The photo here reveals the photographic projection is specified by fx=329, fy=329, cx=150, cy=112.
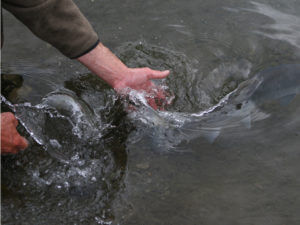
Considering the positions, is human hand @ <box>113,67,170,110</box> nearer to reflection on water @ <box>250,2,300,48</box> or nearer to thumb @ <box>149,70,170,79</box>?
thumb @ <box>149,70,170,79</box>

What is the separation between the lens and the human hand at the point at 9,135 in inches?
88.5

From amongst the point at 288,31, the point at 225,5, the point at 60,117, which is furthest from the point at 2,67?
the point at 288,31

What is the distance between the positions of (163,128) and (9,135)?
4.47 ft

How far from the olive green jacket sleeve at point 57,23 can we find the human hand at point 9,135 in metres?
0.68

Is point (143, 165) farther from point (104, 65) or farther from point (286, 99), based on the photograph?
point (286, 99)

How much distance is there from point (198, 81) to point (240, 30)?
1226 millimetres

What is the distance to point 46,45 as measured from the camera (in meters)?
3.95

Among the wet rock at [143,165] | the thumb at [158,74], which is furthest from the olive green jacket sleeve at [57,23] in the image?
the wet rock at [143,165]

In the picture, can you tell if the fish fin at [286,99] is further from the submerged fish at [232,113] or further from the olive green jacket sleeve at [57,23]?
the olive green jacket sleeve at [57,23]

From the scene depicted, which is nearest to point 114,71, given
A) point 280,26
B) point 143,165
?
point 143,165

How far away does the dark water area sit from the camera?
2420mm

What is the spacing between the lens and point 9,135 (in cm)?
229

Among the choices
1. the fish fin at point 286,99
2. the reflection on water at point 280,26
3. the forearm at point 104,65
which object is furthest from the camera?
the reflection on water at point 280,26

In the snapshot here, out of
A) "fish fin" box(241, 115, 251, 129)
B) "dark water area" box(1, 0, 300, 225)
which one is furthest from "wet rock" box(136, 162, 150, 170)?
"fish fin" box(241, 115, 251, 129)
